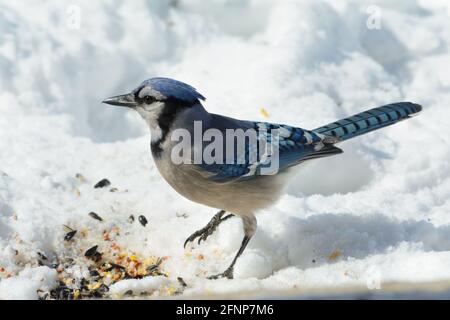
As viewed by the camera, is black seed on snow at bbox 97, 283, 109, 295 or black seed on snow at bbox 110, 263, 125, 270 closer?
black seed on snow at bbox 97, 283, 109, 295

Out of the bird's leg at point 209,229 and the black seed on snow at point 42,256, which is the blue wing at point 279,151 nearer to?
the bird's leg at point 209,229

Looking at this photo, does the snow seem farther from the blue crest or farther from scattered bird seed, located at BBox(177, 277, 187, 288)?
the blue crest

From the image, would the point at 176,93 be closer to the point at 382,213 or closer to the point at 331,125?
the point at 331,125

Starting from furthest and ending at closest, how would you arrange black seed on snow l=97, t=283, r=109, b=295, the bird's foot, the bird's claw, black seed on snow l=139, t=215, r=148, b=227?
black seed on snow l=139, t=215, r=148, b=227 < the bird's claw < the bird's foot < black seed on snow l=97, t=283, r=109, b=295

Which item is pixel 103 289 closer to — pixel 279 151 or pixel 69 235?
pixel 69 235

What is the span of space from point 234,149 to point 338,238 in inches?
30.0

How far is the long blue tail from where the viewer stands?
16.2 feet

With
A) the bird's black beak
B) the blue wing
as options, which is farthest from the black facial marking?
the blue wing

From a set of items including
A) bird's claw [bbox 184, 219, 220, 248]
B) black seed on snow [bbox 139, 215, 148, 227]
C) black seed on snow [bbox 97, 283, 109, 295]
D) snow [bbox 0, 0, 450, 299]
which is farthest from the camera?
black seed on snow [bbox 139, 215, 148, 227]

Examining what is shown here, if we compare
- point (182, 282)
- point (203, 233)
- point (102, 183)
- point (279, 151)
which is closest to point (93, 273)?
point (182, 282)

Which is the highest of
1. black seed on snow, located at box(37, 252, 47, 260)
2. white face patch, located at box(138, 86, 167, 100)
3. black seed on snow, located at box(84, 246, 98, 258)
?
white face patch, located at box(138, 86, 167, 100)

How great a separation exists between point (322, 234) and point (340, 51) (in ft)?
7.14

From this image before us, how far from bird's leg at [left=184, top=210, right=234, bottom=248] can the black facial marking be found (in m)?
0.54
